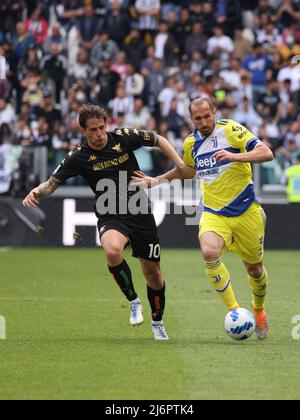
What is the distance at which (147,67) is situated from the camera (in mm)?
24422

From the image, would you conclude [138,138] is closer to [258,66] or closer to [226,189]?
[226,189]

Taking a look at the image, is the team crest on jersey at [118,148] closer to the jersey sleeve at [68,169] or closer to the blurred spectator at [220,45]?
the jersey sleeve at [68,169]

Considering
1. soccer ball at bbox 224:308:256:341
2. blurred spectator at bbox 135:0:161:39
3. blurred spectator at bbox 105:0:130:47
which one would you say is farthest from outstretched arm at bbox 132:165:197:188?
blurred spectator at bbox 135:0:161:39

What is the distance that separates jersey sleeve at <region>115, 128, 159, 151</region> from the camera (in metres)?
9.96

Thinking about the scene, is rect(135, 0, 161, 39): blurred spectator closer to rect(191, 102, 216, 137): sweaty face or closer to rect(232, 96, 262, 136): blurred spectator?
rect(232, 96, 262, 136): blurred spectator

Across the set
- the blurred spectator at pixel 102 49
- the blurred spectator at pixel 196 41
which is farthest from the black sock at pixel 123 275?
the blurred spectator at pixel 196 41

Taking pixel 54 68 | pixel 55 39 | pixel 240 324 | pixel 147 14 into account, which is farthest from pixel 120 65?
pixel 240 324

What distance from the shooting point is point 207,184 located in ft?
32.9

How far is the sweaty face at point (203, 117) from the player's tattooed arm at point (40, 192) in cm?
150

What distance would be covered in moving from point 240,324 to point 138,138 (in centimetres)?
208

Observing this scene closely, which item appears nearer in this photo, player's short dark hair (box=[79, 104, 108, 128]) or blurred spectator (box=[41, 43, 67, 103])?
player's short dark hair (box=[79, 104, 108, 128])

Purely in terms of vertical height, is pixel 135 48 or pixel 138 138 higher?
pixel 135 48

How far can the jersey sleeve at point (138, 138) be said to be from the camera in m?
9.96

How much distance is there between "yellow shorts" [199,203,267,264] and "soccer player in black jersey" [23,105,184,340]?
1.85ft
